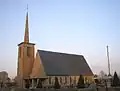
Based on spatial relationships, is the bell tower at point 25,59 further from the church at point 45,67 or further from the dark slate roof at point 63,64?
the dark slate roof at point 63,64

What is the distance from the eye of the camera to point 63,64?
2140 inches

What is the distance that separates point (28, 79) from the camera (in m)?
51.8

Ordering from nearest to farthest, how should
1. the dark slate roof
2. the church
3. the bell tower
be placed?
the church < the dark slate roof < the bell tower

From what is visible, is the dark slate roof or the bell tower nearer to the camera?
the dark slate roof

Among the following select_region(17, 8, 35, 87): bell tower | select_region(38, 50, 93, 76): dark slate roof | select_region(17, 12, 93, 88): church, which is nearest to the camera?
select_region(17, 12, 93, 88): church

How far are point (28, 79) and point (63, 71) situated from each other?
388 inches

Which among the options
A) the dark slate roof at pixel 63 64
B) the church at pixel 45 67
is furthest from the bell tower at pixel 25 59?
the dark slate roof at pixel 63 64

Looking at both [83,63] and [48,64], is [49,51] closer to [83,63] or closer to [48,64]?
[48,64]

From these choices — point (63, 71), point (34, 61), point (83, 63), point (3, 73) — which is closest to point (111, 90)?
point (63, 71)

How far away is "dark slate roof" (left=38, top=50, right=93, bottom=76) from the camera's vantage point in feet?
162

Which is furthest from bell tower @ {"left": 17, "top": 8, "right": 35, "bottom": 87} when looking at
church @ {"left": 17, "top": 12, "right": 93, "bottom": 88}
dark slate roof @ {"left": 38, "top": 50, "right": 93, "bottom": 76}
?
dark slate roof @ {"left": 38, "top": 50, "right": 93, "bottom": 76}

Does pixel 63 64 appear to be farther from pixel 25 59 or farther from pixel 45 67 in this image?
pixel 25 59

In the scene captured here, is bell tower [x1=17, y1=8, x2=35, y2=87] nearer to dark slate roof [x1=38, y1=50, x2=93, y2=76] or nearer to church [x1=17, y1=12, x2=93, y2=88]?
church [x1=17, y1=12, x2=93, y2=88]

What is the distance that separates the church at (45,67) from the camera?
48144 mm
